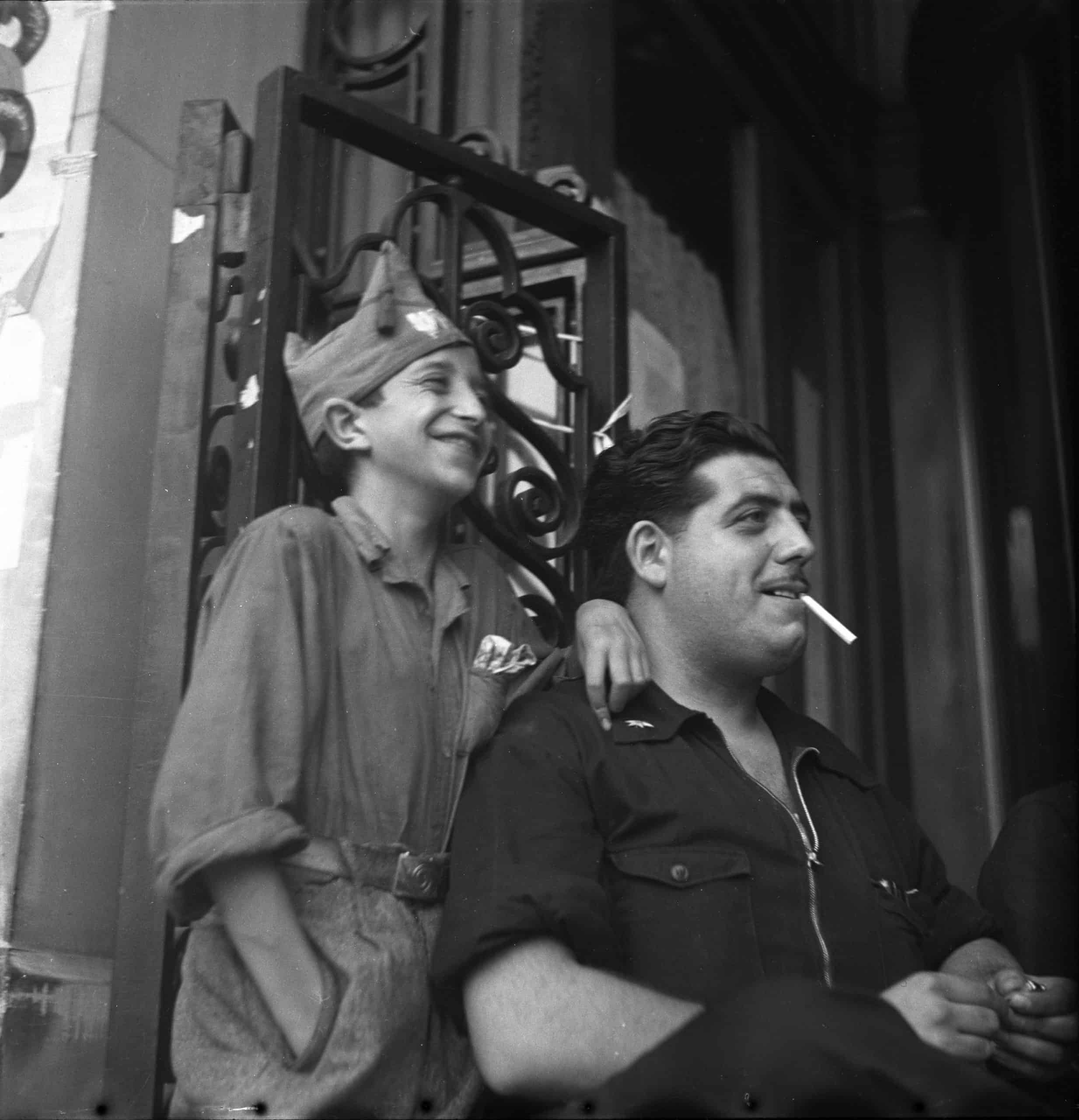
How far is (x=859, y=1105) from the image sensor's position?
1.38 m

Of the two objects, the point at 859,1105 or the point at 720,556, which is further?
the point at 720,556

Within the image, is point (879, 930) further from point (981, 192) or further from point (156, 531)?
point (981, 192)

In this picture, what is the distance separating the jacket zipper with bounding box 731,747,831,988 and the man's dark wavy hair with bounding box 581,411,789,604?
1.14ft

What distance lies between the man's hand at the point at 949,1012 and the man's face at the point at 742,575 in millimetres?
481

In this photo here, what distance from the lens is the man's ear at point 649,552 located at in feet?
6.98

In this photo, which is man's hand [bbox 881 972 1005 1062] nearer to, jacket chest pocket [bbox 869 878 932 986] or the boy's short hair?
jacket chest pocket [bbox 869 878 932 986]

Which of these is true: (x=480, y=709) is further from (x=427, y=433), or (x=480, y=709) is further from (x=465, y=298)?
(x=465, y=298)

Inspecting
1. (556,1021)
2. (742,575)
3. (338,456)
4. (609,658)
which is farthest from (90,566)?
(556,1021)

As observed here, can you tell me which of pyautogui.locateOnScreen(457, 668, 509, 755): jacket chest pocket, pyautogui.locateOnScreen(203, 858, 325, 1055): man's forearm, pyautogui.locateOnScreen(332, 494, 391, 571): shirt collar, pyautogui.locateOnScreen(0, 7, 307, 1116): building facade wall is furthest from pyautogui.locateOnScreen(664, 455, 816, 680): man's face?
pyautogui.locateOnScreen(0, 7, 307, 1116): building facade wall

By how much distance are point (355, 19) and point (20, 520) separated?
1.42 m

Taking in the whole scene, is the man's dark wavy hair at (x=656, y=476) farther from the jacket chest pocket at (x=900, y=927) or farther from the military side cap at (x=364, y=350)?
the jacket chest pocket at (x=900, y=927)

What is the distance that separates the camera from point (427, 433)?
2027 millimetres

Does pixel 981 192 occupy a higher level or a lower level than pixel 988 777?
higher

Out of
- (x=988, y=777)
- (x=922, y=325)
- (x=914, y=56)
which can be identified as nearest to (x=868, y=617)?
(x=988, y=777)
